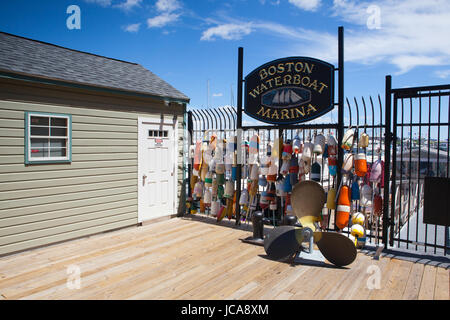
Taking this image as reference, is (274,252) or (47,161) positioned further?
A: (47,161)

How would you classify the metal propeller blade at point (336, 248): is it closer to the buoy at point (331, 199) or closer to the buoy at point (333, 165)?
the buoy at point (331, 199)

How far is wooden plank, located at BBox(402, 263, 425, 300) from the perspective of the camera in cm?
373

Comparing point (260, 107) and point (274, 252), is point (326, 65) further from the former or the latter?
point (274, 252)

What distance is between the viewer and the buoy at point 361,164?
5.36 meters

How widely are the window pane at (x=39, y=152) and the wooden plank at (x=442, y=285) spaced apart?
6.11 m

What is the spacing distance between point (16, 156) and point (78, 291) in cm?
261

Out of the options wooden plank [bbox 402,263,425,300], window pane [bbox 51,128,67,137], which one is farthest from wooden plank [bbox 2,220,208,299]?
wooden plank [bbox 402,263,425,300]

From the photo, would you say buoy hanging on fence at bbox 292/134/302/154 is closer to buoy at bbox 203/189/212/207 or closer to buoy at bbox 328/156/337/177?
buoy at bbox 328/156/337/177

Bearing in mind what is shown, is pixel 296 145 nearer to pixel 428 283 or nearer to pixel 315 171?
pixel 315 171

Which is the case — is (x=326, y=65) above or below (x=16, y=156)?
above

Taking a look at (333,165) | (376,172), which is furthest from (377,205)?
(333,165)

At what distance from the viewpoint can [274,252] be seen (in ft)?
16.0
